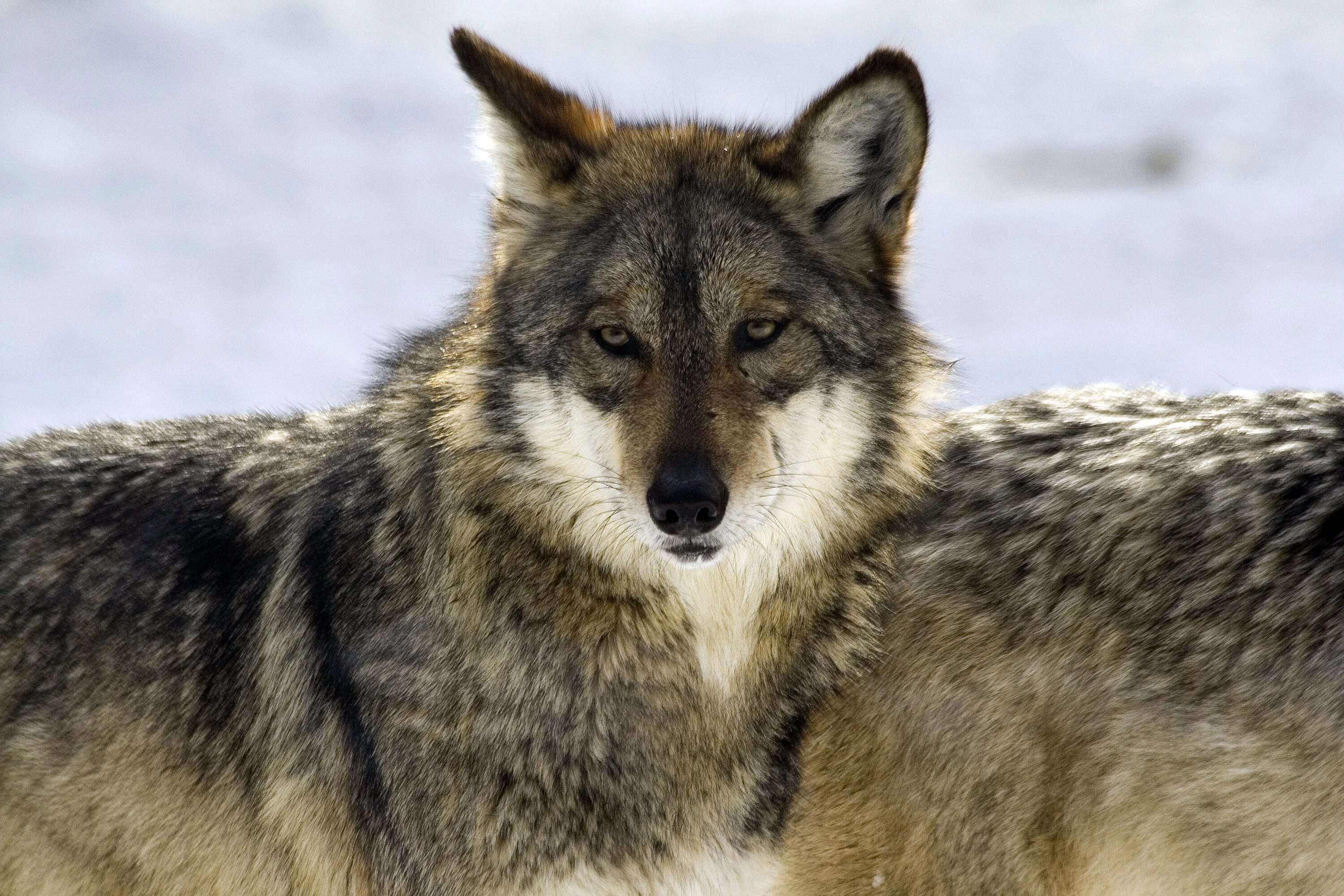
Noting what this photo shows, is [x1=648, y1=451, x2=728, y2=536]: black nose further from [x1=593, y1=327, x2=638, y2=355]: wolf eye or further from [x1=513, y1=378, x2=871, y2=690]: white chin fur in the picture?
[x1=593, y1=327, x2=638, y2=355]: wolf eye

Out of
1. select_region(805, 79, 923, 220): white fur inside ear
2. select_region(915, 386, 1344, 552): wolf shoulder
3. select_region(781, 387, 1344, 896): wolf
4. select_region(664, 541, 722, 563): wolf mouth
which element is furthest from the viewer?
select_region(915, 386, 1344, 552): wolf shoulder

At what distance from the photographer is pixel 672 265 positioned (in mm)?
3471

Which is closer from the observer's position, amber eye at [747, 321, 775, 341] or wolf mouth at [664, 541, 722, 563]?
wolf mouth at [664, 541, 722, 563]

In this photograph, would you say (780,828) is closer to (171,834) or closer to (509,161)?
(171,834)

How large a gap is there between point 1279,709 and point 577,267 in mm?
2140

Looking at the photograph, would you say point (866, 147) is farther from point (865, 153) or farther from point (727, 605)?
point (727, 605)

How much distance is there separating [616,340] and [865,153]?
863 millimetres

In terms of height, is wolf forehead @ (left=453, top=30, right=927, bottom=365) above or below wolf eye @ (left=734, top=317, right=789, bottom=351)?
above

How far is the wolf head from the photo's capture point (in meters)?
3.35

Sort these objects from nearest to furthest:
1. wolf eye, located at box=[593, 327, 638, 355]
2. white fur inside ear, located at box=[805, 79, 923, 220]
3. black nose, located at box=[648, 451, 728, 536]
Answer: black nose, located at box=[648, 451, 728, 536]
wolf eye, located at box=[593, 327, 638, 355]
white fur inside ear, located at box=[805, 79, 923, 220]

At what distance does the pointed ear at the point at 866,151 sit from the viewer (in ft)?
11.5

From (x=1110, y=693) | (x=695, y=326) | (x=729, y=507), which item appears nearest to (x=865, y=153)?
(x=695, y=326)

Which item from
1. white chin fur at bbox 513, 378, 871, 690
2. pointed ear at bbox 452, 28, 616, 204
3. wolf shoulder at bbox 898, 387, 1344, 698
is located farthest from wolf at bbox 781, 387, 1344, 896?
pointed ear at bbox 452, 28, 616, 204

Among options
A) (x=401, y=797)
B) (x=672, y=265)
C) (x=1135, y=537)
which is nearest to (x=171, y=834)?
(x=401, y=797)
